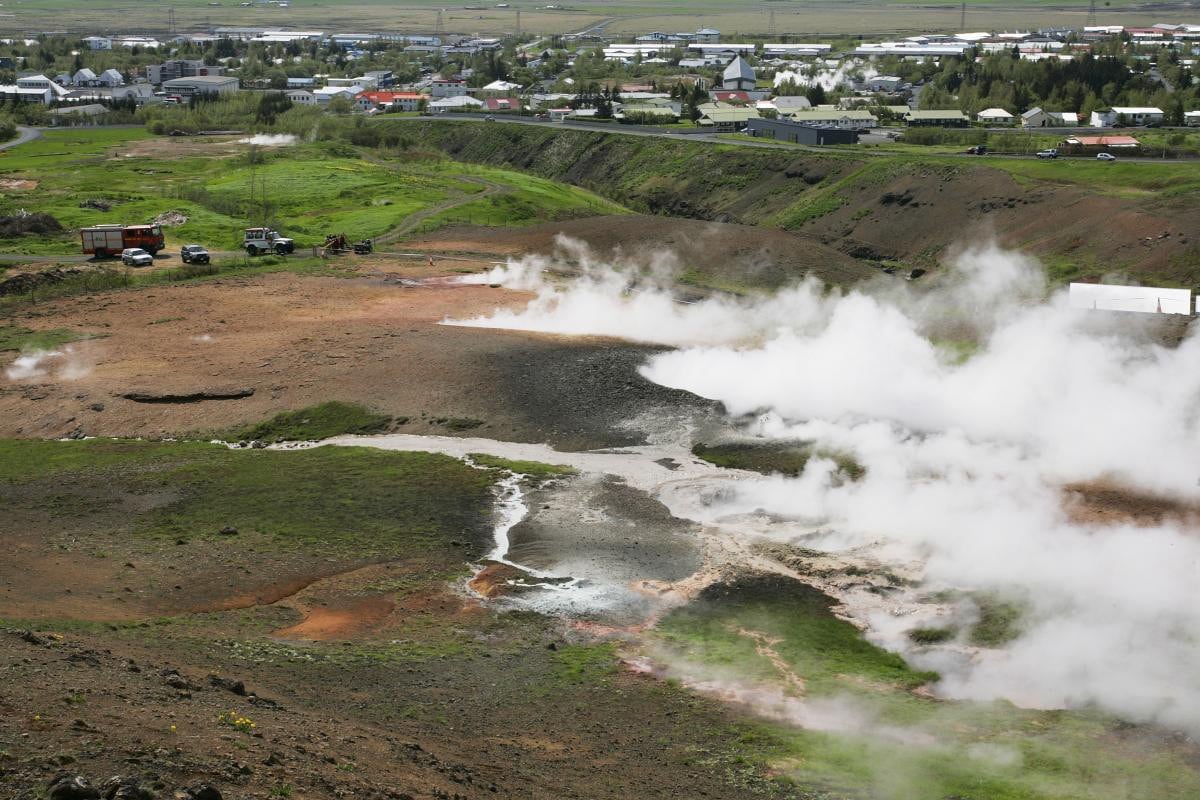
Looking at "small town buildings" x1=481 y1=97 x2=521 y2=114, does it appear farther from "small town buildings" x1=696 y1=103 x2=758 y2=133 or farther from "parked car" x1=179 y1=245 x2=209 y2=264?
"parked car" x1=179 y1=245 x2=209 y2=264

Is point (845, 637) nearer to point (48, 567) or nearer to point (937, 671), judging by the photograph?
point (937, 671)

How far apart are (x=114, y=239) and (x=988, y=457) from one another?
217ft

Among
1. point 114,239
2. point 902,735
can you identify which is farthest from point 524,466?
point 114,239

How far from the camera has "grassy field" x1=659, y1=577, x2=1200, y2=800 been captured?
2944 cm

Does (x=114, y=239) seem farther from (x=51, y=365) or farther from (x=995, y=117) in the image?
(x=995, y=117)

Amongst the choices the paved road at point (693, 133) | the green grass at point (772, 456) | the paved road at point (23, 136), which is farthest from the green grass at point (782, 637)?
the paved road at point (23, 136)

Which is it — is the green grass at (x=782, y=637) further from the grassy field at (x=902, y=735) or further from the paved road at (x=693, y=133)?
the paved road at (x=693, y=133)

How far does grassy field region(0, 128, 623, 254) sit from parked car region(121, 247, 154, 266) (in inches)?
292

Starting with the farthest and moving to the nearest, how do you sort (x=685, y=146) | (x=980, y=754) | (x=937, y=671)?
1. (x=685, y=146)
2. (x=937, y=671)
3. (x=980, y=754)

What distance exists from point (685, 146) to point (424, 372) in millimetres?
83941

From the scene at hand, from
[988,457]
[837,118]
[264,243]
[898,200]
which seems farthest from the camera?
[837,118]

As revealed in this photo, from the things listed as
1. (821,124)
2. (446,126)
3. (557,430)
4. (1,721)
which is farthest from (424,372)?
(446,126)

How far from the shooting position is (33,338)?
230ft

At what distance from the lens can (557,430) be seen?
55.5m
